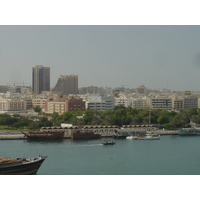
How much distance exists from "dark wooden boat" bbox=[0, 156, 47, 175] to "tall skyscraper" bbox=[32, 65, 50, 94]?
28.3 meters

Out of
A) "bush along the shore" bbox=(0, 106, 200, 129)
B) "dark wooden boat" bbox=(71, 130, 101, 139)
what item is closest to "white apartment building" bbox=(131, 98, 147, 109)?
"bush along the shore" bbox=(0, 106, 200, 129)

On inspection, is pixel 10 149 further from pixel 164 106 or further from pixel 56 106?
pixel 164 106

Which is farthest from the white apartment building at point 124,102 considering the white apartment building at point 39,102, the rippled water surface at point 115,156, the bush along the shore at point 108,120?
the rippled water surface at point 115,156

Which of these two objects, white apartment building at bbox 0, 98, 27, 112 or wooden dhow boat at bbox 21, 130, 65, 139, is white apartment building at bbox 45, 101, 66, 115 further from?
wooden dhow boat at bbox 21, 130, 65, 139

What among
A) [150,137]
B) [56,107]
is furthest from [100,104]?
[150,137]

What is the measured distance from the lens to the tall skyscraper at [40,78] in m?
33.3

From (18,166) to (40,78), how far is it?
28662 millimetres

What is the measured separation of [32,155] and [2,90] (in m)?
28.9

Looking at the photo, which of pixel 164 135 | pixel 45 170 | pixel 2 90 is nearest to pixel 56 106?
pixel 164 135

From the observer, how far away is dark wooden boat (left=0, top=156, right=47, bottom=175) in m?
4.95

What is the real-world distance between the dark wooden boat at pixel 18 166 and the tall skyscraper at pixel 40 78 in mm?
28279

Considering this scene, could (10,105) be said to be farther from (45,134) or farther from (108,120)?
(45,134)

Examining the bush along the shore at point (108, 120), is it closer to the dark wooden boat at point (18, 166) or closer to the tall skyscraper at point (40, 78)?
the dark wooden boat at point (18, 166)

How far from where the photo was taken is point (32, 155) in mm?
6520
